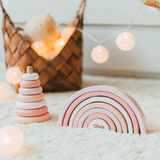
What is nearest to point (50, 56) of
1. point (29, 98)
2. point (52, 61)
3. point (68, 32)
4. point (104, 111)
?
point (52, 61)

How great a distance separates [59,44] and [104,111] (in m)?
0.55

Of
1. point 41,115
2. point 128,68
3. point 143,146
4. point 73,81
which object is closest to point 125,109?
point 143,146

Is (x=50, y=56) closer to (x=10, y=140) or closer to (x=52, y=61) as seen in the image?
(x=52, y=61)

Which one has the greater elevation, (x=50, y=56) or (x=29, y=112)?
(x=50, y=56)

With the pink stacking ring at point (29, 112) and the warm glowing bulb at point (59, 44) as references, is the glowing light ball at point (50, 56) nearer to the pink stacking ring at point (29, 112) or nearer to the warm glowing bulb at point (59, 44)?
the warm glowing bulb at point (59, 44)

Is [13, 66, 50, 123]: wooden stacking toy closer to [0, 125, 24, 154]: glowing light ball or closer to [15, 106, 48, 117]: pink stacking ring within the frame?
[15, 106, 48, 117]: pink stacking ring

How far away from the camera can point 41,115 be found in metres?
0.73

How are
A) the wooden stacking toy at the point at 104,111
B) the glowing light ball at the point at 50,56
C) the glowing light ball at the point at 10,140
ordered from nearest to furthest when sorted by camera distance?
the glowing light ball at the point at 10,140, the wooden stacking toy at the point at 104,111, the glowing light ball at the point at 50,56

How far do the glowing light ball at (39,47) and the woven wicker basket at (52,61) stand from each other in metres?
0.02

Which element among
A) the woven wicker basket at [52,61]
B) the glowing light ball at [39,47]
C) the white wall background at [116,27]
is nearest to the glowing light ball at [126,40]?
the woven wicker basket at [52,61]

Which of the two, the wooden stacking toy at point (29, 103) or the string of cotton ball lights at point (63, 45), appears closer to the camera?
the wooden stacking toy at point (29, 103)

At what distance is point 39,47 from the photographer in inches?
40.8

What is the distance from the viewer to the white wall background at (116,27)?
4.78 ft

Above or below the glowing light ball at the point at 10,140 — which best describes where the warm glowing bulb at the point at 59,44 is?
above
